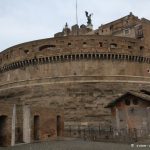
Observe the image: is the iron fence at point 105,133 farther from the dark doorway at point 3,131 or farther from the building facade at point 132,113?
the dark doorway at point 3,131

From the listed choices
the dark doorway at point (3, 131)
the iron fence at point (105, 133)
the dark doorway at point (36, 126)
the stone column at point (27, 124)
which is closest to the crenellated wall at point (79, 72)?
the iron fence at point (105, 133)

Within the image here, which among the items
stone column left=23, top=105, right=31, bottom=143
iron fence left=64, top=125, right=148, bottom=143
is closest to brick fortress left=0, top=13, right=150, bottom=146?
iron fence left=64, top=125, right=148, bottom=143

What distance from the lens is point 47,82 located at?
21.9 m

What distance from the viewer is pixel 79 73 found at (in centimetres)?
2191

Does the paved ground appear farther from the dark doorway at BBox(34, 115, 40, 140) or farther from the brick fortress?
the brick fortress

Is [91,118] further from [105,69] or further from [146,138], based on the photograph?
[146,138]

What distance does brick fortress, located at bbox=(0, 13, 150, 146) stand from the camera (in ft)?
69.6

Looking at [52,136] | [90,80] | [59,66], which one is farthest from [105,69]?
[52,136]

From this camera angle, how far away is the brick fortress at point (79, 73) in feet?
69.6

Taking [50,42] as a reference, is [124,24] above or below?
above

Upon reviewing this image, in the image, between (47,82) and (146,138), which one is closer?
(146,138)

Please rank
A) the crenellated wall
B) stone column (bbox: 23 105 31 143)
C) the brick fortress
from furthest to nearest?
1. the crenellated wall
2. the brick fortress
3. stone column (bbox: 23 105 31 143)

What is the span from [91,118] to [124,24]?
9.42 m

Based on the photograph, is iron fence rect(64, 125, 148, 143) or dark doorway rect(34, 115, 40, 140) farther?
dark doorway rect(34, 115, 40, 140)
